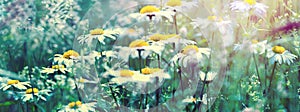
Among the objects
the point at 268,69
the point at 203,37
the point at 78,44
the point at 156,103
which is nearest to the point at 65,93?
the point at 78,44

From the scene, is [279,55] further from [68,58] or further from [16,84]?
[16,84]

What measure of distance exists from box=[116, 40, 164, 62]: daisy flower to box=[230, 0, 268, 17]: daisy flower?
254 millimetres

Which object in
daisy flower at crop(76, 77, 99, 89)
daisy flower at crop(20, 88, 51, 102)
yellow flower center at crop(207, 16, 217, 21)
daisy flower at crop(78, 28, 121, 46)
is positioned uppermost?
yellow flower center at crop(207, 16, 217, 21)

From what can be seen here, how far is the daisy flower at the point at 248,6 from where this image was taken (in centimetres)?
169

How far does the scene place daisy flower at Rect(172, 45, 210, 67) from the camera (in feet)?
5.42

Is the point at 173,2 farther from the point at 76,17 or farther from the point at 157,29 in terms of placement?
the point at 76,17

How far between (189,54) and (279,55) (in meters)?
0.30

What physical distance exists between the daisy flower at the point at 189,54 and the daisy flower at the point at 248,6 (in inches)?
6.2

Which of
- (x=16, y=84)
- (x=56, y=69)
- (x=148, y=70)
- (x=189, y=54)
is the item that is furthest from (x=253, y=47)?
(x=16, y=84)

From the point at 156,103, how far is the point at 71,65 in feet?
0.96

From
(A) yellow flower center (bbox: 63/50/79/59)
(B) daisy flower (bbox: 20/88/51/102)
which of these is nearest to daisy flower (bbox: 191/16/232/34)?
(A) yellow flower center (bbox: 63/50/79/59)

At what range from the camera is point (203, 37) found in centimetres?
181

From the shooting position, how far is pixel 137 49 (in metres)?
1.60

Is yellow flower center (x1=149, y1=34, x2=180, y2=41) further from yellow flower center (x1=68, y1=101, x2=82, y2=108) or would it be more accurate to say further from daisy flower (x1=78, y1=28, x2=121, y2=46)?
yellow flower center (x1=68, y1=101, x2=82, y2=108)
